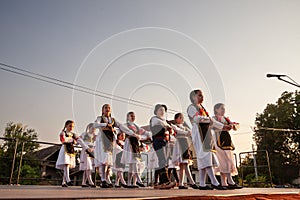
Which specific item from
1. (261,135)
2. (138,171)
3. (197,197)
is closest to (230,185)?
(138,171)

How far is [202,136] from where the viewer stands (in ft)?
14.3

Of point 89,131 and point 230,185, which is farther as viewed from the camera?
point 89,131

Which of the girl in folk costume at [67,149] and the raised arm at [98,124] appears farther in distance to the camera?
the girl in folk costume at [67,149]

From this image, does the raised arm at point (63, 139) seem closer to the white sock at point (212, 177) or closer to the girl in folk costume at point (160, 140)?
the girl in folk costume at point (160, 140)

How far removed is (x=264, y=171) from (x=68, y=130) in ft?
77.2

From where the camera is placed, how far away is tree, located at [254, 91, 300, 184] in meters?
24.9

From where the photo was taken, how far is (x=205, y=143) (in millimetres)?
4254

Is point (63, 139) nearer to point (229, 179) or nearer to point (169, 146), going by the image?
point (169, 146)

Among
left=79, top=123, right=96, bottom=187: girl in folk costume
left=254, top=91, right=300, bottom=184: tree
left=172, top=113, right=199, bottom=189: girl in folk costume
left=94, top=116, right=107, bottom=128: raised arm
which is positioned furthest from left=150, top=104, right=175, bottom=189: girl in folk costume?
left=254, top=91, right=300, bottom=184: tree

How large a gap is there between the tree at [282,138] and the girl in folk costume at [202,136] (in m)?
21.6

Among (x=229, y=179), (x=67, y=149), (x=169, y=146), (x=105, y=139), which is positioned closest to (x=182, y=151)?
(x=169, y=146)

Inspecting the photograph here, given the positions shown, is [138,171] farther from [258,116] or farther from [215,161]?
[258,116]

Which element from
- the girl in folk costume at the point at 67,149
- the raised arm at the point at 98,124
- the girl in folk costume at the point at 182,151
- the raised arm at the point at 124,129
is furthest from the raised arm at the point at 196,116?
the girl in folk costume at the point at 67,149

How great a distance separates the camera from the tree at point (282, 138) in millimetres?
24875
